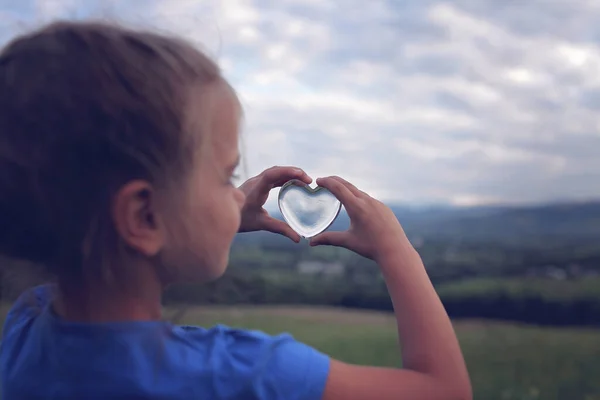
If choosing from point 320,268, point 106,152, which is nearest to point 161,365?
point 106,152

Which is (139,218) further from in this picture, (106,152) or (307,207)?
(307,207)

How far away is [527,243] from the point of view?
1.92 m

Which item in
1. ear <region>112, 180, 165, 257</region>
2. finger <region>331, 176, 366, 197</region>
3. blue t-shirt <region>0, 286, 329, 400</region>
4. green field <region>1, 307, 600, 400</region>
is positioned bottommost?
green field <region>1, 307, 600, 400</region>

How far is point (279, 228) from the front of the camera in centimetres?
101

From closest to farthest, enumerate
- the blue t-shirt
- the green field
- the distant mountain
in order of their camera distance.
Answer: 1. the blue t-shirt
2. the green field
3. the distant mountain

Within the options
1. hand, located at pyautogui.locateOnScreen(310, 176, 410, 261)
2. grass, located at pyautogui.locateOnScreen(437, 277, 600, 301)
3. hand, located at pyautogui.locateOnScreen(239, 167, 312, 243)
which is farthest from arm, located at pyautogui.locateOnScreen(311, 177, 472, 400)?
grass, located at pyautogui.locateOnScreen(437, 277, 600, 301)

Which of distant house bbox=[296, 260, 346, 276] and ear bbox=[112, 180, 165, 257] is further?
distant house bbox=[296, 260, 346, 276]

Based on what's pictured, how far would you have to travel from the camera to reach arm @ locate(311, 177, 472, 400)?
0.70 m

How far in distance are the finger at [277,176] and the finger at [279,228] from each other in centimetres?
5

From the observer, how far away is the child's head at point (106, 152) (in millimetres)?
663

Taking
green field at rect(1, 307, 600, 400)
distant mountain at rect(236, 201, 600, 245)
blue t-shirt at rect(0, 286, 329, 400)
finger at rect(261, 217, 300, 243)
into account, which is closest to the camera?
blue t-shirt at rect(0, 286, 329, 400)

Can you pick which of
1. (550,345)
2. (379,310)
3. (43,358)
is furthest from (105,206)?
(550,345)

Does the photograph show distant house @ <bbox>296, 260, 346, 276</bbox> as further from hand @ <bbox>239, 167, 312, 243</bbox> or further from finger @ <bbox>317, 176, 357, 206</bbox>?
finger @ <bbox>317, 176, 357, 206</bbox>

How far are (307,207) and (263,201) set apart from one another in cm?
13
